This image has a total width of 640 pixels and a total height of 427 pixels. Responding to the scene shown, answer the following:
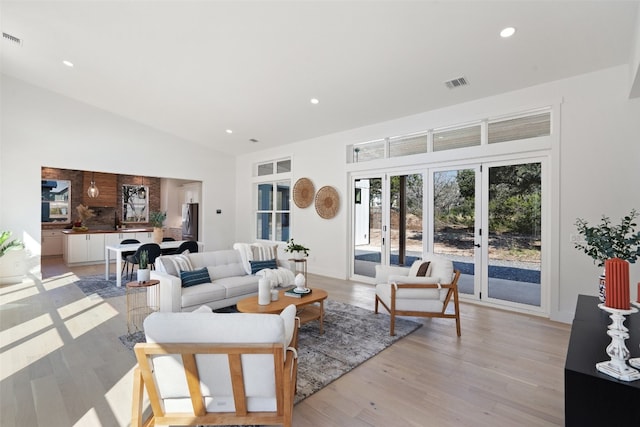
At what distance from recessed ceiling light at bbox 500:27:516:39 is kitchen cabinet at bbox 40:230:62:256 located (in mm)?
10776

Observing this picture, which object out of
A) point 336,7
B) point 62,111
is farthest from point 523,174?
point 62,111

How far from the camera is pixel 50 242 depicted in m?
8.27

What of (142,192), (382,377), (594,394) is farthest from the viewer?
(142,192)

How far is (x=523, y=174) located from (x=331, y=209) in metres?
3.48

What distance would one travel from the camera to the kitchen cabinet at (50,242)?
26.9 ft

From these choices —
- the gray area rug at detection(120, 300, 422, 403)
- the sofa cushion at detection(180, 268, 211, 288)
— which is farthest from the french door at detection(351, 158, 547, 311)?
the sofa cushion at detection(180, 268, 211, 288)

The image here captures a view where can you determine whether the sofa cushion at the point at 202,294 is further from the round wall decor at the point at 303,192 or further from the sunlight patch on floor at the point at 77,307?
the round wall decor at the point at 303,192

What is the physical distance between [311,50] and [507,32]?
7.27ft

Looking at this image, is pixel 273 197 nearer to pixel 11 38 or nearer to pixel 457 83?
pixel 457 83

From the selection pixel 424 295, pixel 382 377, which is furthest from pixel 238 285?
pixel 424 295

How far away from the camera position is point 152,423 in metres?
1.69

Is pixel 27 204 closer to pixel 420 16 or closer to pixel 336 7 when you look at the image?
pixel 336 7

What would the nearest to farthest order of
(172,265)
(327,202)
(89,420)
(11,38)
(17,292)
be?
(89,420), (172,265), (11,38), (17,292), (327,202)

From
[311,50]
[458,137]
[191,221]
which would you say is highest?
[311,50]
